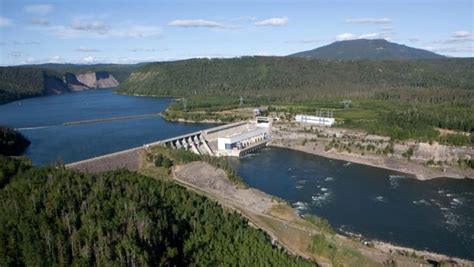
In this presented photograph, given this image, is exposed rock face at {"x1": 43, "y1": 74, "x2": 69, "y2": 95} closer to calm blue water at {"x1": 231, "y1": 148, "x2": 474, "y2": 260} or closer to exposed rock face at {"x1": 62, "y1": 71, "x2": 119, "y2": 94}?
exposed rock face at {"x1": 62, "y1": 71, "x2": 119, "y2": 94}

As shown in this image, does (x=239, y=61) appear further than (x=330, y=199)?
Yes

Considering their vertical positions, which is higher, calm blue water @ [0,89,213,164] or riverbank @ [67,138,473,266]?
calm blue water @ [0,89,213,164]

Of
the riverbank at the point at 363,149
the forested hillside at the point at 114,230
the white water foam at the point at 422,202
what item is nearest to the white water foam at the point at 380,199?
the white water foam at the point at 422,202

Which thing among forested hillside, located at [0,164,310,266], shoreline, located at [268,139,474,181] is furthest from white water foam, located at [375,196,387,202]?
forested hillside, located at [0,164,310,266]

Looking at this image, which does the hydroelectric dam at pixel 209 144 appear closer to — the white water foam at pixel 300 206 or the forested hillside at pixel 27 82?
the white water foam at pixel 300 206

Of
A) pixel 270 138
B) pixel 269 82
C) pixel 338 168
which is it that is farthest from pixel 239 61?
pixel 338 168

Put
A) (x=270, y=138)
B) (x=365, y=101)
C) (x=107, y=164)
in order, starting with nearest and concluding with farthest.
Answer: (x=107, y=164)
(x=270, y=138)
(x=365, y=101)

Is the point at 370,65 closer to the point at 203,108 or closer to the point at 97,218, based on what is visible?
the point at 203,108

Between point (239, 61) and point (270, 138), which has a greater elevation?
point (239, 61)
